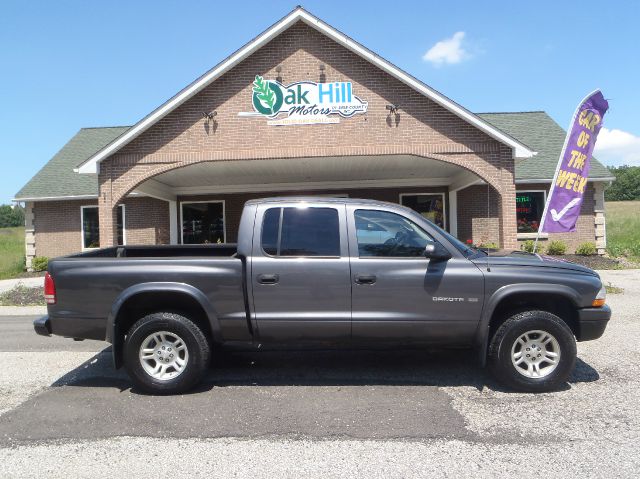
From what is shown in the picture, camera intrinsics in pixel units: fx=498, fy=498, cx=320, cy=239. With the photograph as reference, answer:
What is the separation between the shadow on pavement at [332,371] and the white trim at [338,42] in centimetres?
682

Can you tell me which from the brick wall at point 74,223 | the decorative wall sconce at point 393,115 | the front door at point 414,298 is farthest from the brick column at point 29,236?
the front door at point 414,298

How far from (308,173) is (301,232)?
438 inches

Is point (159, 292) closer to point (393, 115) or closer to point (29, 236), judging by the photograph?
point (393, 115)

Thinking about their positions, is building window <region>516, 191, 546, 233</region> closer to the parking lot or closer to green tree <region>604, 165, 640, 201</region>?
the parking lot

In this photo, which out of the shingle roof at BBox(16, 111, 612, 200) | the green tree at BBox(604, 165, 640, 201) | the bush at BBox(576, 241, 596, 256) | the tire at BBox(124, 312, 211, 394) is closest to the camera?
the tire at BBox(124, 312, 211, 394)

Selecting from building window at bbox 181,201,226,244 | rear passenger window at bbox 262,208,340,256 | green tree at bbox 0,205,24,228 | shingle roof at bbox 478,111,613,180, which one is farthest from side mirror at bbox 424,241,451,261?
green tree at bbox 0,205,24,228

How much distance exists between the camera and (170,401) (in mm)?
4648

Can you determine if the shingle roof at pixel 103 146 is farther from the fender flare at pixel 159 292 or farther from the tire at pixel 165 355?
the tire at pixel 165 355

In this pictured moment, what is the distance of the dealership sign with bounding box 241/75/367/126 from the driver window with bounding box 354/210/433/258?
282 inches

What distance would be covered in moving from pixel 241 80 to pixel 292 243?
8.03 m

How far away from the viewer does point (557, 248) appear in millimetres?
16578

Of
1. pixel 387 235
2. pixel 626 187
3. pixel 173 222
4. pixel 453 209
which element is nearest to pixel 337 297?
pixel 387 235

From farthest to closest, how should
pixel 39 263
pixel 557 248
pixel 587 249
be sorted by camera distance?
pixel 39 263, pixel 587 249, pixel 557 248

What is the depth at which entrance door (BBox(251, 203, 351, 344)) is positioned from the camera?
470cm
